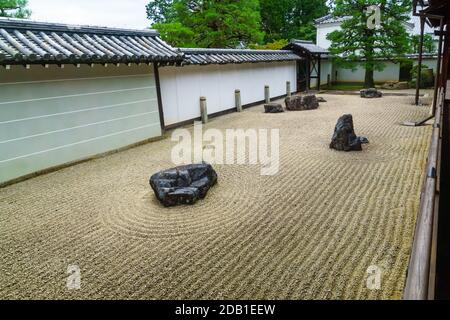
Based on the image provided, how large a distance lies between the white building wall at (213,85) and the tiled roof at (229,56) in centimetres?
40

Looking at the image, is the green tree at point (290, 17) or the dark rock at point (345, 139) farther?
the green tree at point (290, 17)

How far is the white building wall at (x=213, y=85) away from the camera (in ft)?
35.8

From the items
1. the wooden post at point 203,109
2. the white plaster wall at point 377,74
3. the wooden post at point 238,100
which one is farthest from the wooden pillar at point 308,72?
the wooden post at point 203,109

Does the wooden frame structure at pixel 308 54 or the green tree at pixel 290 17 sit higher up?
the green tree at pixel 290 17

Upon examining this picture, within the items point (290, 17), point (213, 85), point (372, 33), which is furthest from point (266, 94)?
point (290, 17)

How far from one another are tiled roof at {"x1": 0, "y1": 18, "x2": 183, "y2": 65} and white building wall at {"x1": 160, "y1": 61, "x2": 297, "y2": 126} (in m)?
1.69

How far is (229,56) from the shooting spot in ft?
44.5

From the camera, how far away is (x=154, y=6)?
47.7 metres

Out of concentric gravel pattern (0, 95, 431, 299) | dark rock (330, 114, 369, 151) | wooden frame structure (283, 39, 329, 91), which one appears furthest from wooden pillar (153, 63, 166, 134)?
wooden frame structure (283, 39, 329, 91)

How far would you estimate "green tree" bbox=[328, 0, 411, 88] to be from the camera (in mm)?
17922

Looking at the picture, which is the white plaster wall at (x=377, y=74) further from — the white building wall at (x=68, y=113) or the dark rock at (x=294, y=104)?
the white building wall at (x=68, y=113)

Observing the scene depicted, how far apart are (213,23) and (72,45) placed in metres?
13.3

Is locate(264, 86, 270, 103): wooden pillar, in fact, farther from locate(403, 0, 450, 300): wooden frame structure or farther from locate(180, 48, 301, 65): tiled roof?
locate(403, 0, 450, 300): wooden frame structure

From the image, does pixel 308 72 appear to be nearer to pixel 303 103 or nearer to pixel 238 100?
pixel 303 103
